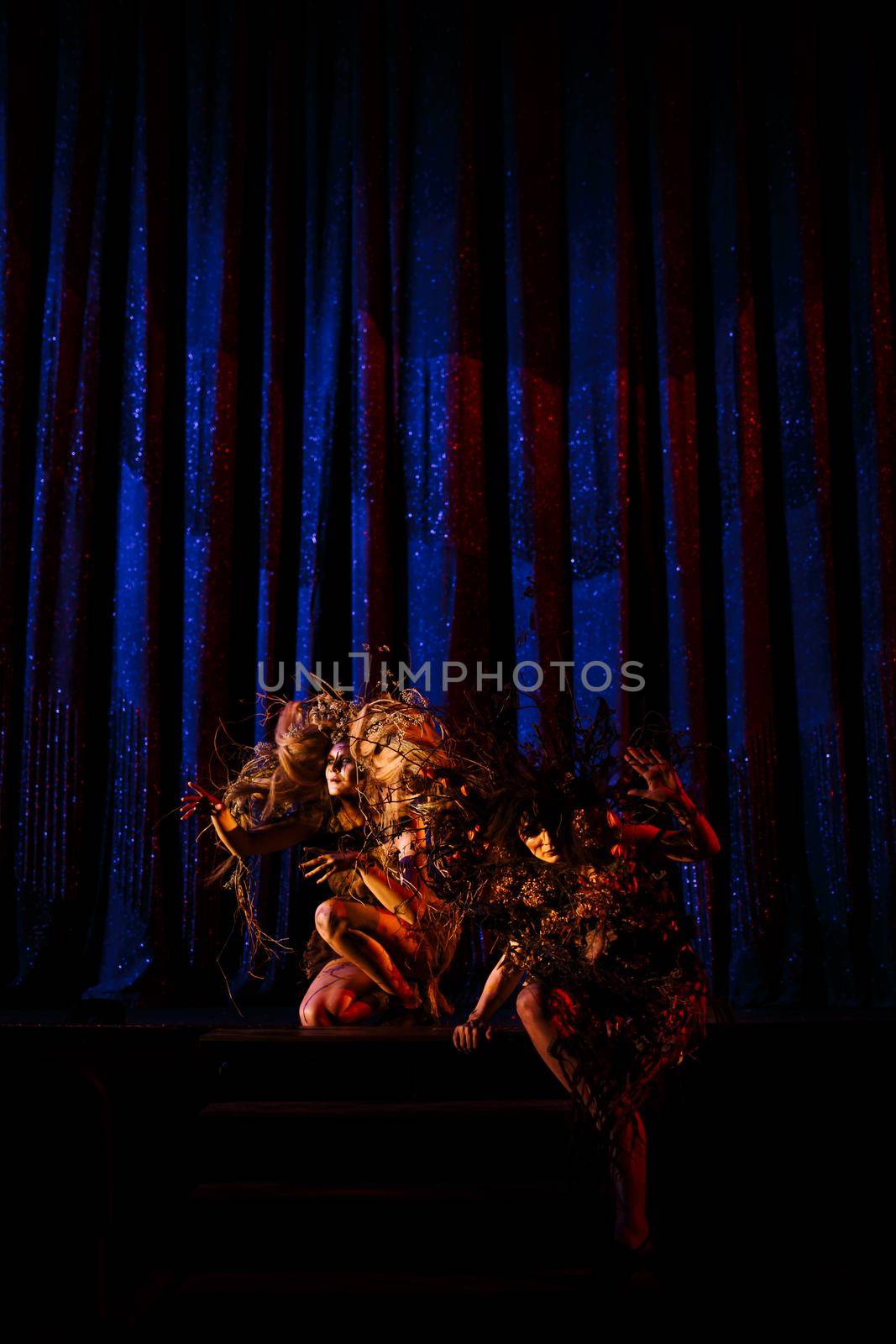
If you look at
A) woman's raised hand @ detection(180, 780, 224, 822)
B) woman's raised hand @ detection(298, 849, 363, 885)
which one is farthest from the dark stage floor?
woman's raised hand @ detection(180, 780, 224, 822)

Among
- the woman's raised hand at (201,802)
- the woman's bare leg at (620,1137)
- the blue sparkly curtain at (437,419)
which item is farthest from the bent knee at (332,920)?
the blue sparkly curtain at (437,419)

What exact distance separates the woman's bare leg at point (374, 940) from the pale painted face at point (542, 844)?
586mm

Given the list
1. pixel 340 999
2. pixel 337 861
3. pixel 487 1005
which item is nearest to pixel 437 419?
pixel 337 861

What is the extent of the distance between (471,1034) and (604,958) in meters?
0.31

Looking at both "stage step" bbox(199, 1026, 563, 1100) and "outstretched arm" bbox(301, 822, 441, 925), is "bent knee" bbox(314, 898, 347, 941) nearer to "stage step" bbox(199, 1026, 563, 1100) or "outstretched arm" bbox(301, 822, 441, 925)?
"outstretched arm" bbox(301, 822, 441, 925)

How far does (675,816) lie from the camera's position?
7.85ft

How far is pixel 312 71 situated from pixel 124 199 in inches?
34.1

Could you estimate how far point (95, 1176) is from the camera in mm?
2143

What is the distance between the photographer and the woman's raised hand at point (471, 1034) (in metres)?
2.30

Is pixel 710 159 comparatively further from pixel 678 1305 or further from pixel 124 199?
pixel 678 1305

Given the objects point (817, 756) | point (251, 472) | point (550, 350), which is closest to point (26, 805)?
point (251, 472)

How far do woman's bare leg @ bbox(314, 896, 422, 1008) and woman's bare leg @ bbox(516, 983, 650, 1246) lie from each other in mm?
567

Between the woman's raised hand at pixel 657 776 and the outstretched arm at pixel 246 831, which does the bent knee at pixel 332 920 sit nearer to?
the outstretched arm at pixel 246 831

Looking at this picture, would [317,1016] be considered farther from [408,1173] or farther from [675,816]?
[675,816]
